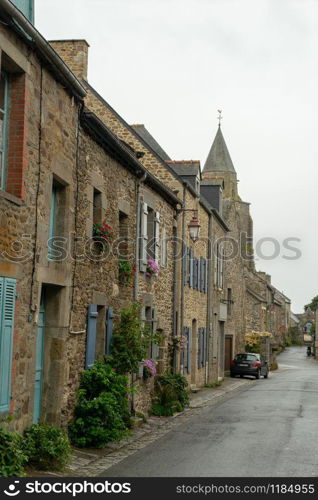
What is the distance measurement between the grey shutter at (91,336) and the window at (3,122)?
373 centimetres

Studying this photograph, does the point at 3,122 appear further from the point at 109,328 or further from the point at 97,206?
the point at 109,328

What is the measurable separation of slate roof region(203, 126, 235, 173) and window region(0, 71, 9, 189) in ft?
177

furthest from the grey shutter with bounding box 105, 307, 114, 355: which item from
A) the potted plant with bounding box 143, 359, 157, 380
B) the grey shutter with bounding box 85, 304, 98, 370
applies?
the potted plant with bounding box 143, 359, 157, 380

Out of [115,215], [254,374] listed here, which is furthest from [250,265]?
[115,215]

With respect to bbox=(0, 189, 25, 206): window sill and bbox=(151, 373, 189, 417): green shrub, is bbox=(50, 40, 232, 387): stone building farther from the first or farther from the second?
bbox=(0, 189, 25, 206): window sill

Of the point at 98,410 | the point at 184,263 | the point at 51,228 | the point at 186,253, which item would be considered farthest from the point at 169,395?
the point at 51,228

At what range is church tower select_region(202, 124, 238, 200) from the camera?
6125 centimetres

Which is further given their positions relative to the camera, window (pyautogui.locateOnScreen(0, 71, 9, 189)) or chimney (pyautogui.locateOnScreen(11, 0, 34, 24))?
chimney (pyautogui.locateOnScreen(11, 0, 34, 24))

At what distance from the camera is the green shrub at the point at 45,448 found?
8477 millimetres

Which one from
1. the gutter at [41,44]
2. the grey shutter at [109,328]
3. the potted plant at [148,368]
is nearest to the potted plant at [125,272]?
the grey shutter at [109,328]

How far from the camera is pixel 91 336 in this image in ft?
38.2

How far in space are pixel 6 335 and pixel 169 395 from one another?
9012 millimetres
